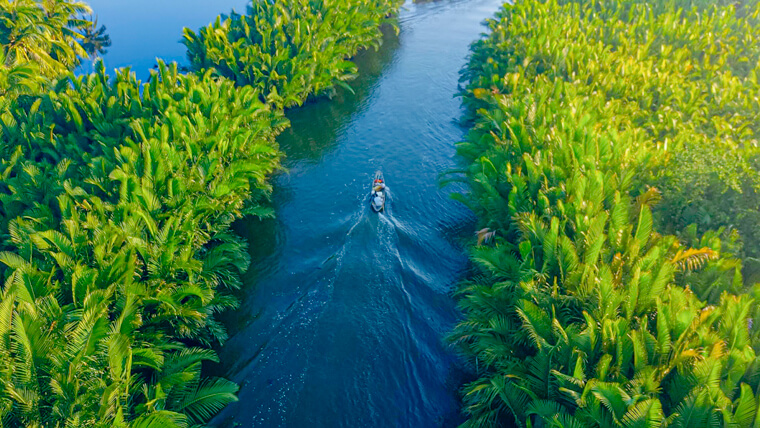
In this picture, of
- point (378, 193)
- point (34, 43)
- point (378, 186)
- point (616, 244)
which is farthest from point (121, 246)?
point (34, 43)

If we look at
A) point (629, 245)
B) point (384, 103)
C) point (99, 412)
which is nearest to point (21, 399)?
point (99, 412)

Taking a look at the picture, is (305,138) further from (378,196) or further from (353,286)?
(353,286)

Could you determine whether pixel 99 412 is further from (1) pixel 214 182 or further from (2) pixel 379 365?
(1) pixel 214 182

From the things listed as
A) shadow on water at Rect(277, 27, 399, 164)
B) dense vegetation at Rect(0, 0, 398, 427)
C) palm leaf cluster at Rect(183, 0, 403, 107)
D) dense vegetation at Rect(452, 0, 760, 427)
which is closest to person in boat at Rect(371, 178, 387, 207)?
dense vegetation at Rect(452, 0, 760, 427)

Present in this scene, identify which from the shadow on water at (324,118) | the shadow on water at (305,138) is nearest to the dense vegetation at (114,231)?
the shadow on water at (305,138)

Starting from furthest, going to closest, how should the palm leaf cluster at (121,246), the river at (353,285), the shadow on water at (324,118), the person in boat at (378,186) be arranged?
the shadow on water at (324,118)
the person in boat at (378,186)
the river at (353,285)
the palm leaf cluster at (121,246)

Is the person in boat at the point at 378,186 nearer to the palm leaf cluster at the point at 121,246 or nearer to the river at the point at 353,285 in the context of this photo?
the river at the point at 353,285
